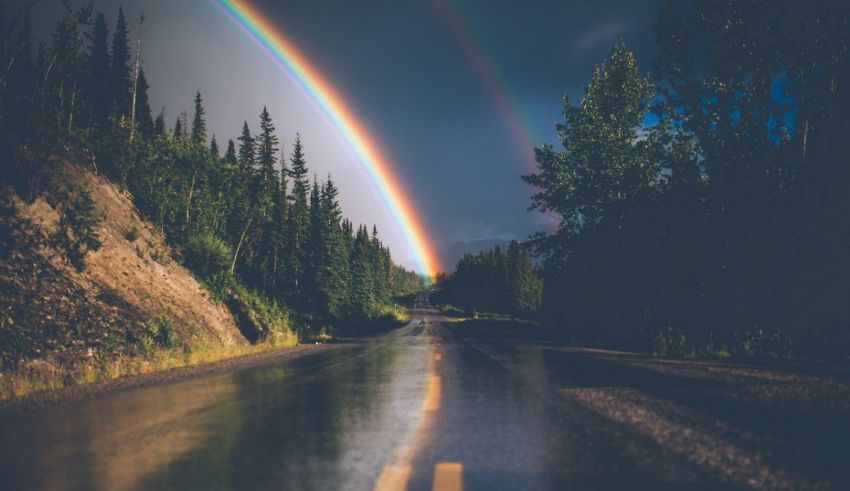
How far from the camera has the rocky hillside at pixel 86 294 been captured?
38.4ft

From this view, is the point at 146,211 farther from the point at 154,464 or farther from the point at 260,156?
the point at 260,156

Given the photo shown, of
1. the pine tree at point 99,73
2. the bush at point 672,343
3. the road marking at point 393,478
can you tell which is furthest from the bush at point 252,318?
the pine tree at point 99,73

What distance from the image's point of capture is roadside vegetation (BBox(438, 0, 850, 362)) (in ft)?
47.1

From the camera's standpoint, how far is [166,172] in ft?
92.8

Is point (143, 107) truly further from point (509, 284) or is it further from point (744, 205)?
point (744, 205)

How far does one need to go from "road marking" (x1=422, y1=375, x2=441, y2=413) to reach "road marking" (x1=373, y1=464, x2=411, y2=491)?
94.7 inches

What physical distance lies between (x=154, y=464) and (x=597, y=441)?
402 cm

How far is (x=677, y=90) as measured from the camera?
19344 mm

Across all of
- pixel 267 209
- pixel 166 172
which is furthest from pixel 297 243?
pixel 166 172

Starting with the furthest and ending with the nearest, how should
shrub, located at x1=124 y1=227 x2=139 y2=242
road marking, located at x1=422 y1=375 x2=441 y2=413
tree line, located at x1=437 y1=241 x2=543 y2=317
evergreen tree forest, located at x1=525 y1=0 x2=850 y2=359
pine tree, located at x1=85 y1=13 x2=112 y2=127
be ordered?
tree line, located at x1=437 y1=241 x2=543 y2=317
pine tree, located at x1=85 y1=13 x2=112 y2=127
shrub, located at x1=124 y1=227 x2=139 y2=242
evergreen tree forest, located at x1=525 y1=0 x2=850 y2=359
road marking, located at x1=422 y1=375 x2=441 y2=413

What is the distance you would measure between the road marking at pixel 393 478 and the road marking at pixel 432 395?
241 cm

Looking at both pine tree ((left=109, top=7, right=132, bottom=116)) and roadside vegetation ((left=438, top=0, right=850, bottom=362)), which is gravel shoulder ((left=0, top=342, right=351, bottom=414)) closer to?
roadside vegetation ((left=438, top=0, right=850, bottom=362))

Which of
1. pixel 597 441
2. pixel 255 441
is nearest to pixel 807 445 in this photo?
pixel 597 441

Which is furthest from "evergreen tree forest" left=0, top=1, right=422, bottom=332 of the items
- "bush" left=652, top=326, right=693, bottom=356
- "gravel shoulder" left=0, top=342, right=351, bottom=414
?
"bush" left=652, top=326, right=693, bottom=356
